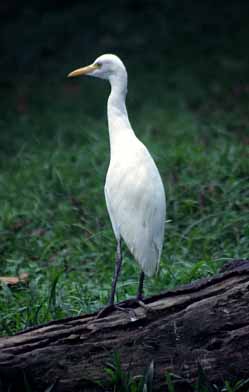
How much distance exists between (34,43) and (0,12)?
1184mm

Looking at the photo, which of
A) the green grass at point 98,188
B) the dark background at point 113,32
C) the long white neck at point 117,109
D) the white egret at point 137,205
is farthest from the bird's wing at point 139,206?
the dark background at point 113,32

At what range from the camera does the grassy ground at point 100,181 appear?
506 centimetres

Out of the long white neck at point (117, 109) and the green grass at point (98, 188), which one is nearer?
the long white neck at point (117, 109)

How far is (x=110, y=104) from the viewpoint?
458 centimetres

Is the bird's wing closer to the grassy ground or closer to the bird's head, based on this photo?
the grassy ground

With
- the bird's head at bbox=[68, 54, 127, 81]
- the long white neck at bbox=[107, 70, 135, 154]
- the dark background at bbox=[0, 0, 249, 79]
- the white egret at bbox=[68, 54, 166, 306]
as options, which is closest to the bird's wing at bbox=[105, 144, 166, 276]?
the white egret at bbox=[68, 54, 166, 306]

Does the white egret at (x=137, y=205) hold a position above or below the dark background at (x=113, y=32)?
above

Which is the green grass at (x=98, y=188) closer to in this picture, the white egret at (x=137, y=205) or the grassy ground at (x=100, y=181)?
the grassy ground at (x=100, y=181)

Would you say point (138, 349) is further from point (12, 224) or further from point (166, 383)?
point (12, 224)

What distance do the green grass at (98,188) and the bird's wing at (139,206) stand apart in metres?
0.48

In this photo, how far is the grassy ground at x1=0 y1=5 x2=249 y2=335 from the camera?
5059mm

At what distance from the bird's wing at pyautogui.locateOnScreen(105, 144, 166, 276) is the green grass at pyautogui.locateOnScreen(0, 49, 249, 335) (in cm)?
48

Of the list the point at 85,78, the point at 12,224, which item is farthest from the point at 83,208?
the point at 85,78

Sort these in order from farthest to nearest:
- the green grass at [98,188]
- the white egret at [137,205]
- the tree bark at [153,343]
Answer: the green grass at [98,188] < the white egret at [137,205] < the tree bark at [153,343]
